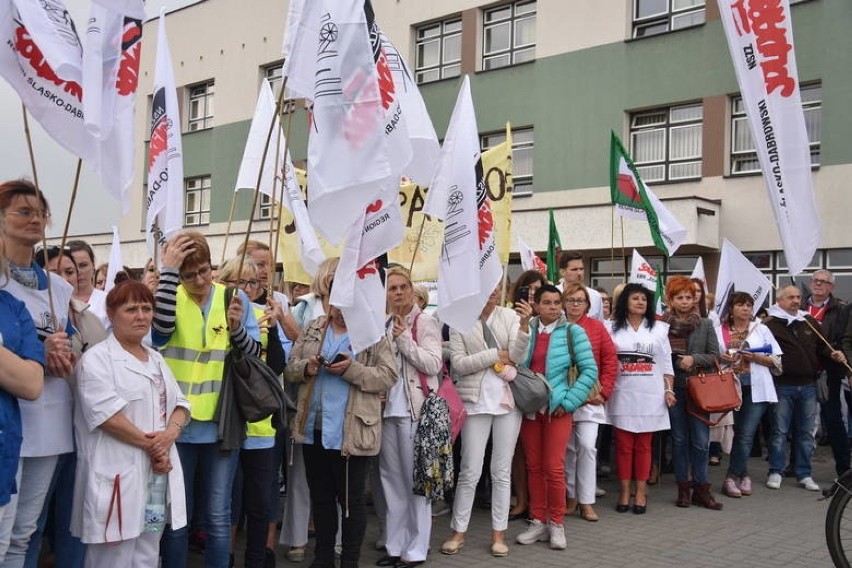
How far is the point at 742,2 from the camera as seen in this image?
7191 millimetres

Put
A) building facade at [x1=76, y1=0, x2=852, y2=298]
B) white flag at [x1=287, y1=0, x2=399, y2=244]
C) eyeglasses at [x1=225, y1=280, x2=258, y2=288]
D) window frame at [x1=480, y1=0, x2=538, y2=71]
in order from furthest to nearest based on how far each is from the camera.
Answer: window frame at [x1=480, y1=0, x2=538, y2=71], building facade at [x1=76, y1=0, x2=852, y2=298], eyeglasses at [x1=225, y1=280, x2=258, y2=288], white flag at [x1=287, y1=0, x2=399, y2=244]

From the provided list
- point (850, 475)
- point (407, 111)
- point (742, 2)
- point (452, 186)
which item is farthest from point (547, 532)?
point (742, 2)

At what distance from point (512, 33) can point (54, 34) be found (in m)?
18.6

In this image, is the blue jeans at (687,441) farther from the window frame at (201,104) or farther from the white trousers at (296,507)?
the window frame at (201,104)

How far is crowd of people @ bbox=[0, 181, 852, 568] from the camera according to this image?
411 cm

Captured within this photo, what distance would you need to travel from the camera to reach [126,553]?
13.8 feet

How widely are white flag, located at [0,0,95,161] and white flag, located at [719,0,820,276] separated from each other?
16.8ft

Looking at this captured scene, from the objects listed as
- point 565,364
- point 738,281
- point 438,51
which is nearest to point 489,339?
point 565,364

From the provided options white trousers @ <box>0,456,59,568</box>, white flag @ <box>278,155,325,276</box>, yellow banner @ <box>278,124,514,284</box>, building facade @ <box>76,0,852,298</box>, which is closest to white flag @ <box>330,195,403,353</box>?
white flag @ <box>278,155,325,276</box>

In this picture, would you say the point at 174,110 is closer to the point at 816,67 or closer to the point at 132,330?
the point at 132,330

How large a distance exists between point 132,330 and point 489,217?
3.05m

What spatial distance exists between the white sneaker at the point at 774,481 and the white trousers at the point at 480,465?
3.97 m

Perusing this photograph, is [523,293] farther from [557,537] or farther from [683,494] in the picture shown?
[683,494]

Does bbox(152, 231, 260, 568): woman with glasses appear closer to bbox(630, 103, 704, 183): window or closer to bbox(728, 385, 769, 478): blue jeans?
bbox(728, 385, 769, 478): blue jeans
